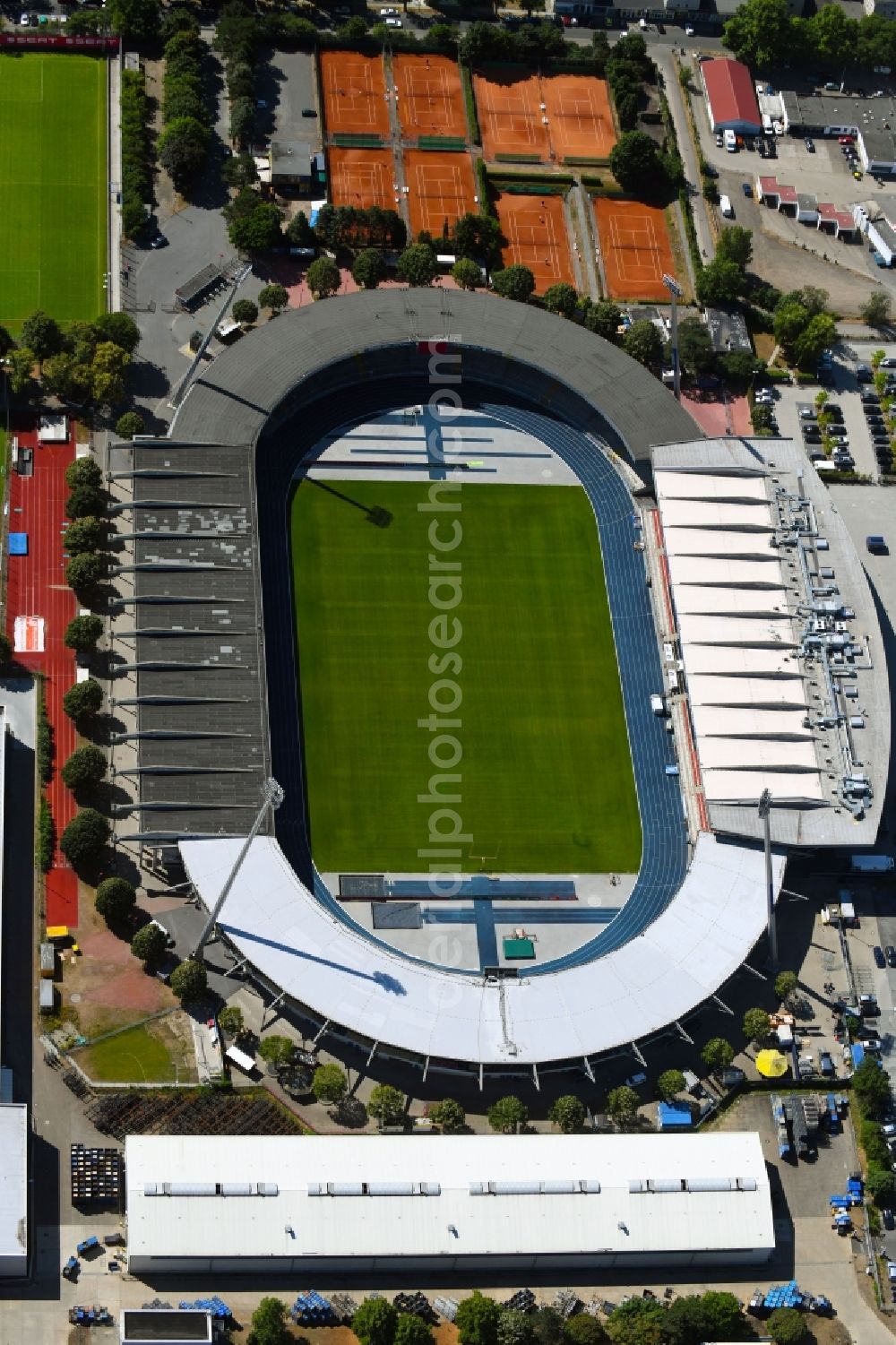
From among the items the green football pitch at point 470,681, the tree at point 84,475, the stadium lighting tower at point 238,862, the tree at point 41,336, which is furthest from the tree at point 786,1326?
the tree at point 41,336

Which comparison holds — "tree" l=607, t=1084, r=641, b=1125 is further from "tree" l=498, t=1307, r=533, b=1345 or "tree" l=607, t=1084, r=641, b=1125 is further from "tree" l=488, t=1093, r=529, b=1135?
"tree" l=498, t=1307, r=533, b=1345

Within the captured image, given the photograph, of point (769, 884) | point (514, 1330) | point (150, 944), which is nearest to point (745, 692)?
point (769, 884)

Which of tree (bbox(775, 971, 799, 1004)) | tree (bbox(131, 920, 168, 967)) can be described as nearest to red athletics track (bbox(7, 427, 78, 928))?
tree (bbox(131, 920, 168, 967))

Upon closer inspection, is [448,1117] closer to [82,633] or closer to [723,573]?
[82,633]

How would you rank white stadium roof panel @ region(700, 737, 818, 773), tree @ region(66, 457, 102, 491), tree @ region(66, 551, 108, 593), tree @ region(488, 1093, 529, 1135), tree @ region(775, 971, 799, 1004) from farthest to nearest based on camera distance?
tree @ region(66, 457, 102, 491), tree @ region(66, 551, 108, 593), white stadium roof panel @ region(700, 737, 818, 773), tree @ region(775, 971, 799, 1004), tree @ region(488, 1093, 529, 1135)

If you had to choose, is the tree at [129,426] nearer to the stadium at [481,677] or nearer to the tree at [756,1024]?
the stadium at [481,677]

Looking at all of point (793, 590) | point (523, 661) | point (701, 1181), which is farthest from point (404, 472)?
point (701, 1181)
